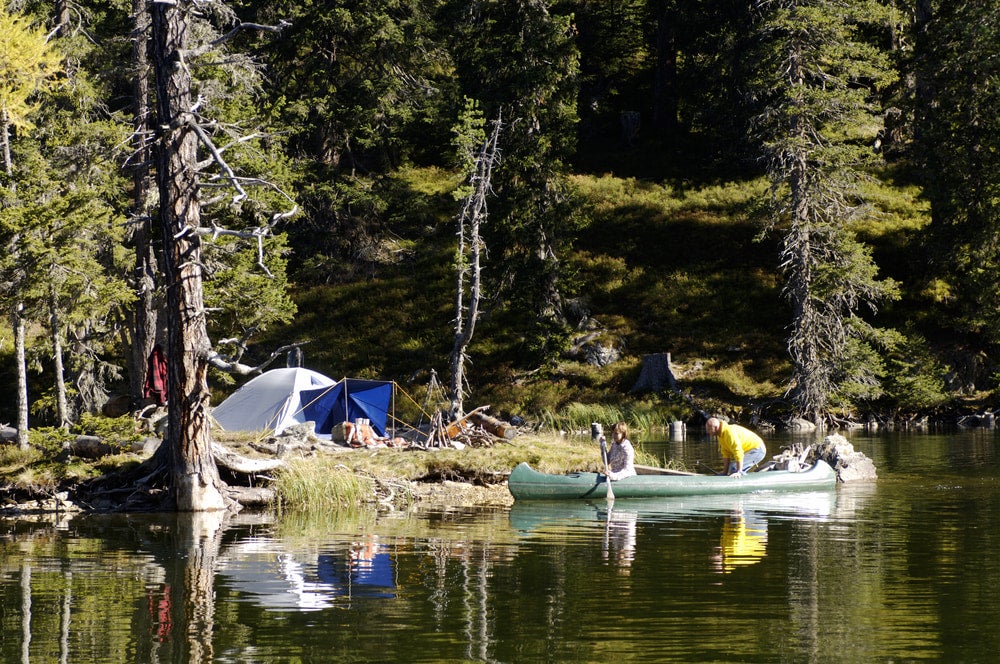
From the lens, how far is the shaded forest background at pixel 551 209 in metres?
33.5

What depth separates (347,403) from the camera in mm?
27125

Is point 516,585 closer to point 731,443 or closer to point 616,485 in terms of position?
point 616,485

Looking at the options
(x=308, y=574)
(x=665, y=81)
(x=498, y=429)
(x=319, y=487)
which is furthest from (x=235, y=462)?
(x=665, y=81)

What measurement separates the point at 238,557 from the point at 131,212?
1909cm

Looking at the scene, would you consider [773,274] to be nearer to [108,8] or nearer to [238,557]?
[108,8]

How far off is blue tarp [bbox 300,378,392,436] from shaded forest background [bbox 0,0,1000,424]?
4217 mm

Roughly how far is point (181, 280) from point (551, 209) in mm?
25761

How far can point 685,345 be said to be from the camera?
43.7 meters

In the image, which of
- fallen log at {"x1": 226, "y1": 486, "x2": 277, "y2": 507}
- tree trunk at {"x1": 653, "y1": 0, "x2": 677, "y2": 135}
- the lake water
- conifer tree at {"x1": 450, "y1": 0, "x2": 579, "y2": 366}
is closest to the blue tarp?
fallen log at {"x1": 226, "y1": 486, "x2": 277, "y2": 507}

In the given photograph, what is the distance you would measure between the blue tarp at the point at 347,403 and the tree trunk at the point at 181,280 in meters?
8.61

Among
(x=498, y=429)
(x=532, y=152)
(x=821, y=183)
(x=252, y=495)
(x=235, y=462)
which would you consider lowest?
(x=252, y=495)

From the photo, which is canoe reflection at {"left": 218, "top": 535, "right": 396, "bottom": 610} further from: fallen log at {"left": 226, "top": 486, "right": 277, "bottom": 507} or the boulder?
the boulder

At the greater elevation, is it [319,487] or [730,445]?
[730,445]

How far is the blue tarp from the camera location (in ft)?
88.8
